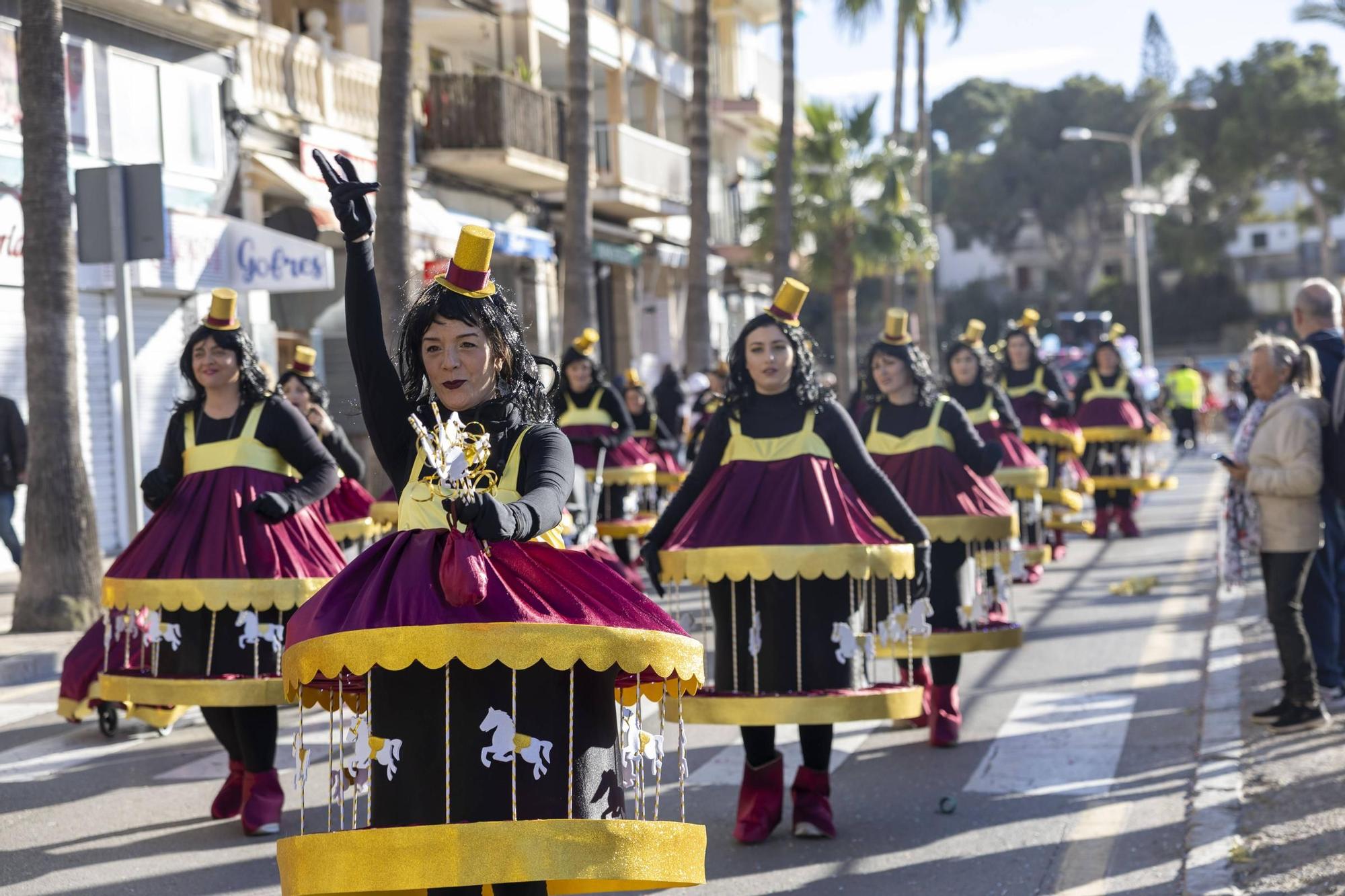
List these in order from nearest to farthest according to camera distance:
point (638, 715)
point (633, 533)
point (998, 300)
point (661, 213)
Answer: point (638, 715), point (633, 533), point (661, 213), point (998, 300)

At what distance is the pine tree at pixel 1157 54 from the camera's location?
94375 mm

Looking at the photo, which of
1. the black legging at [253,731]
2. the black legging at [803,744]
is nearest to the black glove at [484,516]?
the black legging at [803,744]

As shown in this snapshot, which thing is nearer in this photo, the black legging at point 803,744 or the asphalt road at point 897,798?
the asphalt road at point 897,798

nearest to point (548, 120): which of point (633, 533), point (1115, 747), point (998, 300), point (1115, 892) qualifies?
point (633, 533)

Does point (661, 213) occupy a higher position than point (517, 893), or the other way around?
point (661, 213)

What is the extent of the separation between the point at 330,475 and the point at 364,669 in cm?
329

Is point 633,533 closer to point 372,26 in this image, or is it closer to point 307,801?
point 307,801

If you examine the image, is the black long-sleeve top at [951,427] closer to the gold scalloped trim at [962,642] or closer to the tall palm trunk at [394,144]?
the gold scalloped trim at [962,642]

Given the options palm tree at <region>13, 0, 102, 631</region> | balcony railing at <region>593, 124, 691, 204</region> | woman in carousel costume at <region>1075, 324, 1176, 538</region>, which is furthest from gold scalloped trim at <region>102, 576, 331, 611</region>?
balcony railing at <region>593, 124, 691, 204</region>

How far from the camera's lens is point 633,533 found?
16.1 metres

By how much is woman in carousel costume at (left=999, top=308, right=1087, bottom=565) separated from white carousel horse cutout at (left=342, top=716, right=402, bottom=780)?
13346mm

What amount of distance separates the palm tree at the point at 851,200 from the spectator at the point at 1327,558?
1062 inches

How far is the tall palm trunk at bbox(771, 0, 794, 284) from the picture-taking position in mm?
28328

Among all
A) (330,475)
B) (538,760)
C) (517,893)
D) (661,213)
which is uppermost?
(661,213)
